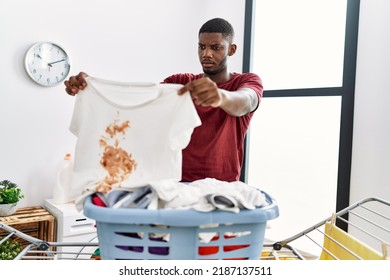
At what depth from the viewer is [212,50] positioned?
4.49 ft

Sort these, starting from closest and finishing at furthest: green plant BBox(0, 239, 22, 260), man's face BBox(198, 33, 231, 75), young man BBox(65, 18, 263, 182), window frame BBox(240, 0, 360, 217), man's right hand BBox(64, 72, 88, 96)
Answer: man's right hand BBox(64, 72, 88, 96) → young man BBox(65, 18, 263, 182) → man's face BBox(198, 33, 231, 75) → green plant BBox(0, 239, 22, 260) → window frame BBox(240, 0, 360, 217)

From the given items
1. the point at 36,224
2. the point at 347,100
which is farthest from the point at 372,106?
the point at 36,224

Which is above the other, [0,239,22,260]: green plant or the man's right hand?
the man's right hand

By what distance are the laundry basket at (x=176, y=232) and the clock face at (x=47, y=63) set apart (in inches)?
74.9

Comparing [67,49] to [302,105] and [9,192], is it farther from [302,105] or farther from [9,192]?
[302,105]

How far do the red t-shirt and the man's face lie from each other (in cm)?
14

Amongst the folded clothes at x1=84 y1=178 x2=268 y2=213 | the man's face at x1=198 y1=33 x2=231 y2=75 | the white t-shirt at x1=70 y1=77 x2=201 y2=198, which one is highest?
the man's face at x1=198 y1=33 x2=231 y2=75

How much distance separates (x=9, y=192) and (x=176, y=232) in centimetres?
181

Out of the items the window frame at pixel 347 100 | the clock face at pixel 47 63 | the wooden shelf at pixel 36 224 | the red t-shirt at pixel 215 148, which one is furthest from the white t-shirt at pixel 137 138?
the clock face at pixel 47 63

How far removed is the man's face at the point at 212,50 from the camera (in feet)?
4.46

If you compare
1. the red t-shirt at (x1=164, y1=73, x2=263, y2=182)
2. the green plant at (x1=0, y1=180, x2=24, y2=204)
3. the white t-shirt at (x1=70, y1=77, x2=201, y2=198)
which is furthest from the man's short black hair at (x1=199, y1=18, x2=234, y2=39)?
the green plant at (x1=0, y1=180, x2=24, y2=204)

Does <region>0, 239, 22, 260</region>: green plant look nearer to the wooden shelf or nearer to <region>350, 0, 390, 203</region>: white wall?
the wooden shelf

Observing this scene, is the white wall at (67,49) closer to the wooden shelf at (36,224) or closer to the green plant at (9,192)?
the green plant at (9,192)

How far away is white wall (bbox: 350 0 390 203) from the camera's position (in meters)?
2.01
